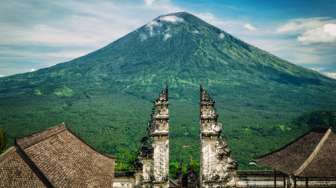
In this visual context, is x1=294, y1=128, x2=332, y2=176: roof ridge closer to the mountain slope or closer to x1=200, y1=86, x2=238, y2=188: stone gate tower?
x1=200, y1=86, x2=238, y2=188: stone gate tower

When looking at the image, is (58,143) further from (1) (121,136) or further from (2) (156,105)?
(1) (121,136)

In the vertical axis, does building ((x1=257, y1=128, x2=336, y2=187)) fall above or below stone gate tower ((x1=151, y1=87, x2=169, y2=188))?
below

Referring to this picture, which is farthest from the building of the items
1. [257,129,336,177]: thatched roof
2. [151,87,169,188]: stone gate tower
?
[151,87,169,188]: stone gate tower

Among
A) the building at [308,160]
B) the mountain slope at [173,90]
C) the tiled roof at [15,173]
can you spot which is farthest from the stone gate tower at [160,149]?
the mountain slope at [173,90]

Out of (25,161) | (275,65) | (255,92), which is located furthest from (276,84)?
(25,161)

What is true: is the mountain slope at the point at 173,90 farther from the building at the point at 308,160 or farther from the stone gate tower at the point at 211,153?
the stone gate tower at the point at 211,153

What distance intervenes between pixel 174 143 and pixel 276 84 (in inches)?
3118

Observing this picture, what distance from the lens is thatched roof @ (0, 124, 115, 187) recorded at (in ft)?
40.2

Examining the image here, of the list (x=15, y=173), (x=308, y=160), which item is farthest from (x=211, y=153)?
(x=308, y=160)

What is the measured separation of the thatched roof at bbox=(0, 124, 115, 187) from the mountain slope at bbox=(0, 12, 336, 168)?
1929 cm

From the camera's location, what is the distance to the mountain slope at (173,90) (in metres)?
64.1

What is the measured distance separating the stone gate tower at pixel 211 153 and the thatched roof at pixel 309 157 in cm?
874

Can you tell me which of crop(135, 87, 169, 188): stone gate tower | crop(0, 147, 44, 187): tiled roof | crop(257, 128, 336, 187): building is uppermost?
crop(135, 87, 169, 188): stone gate tower

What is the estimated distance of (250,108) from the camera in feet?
308
